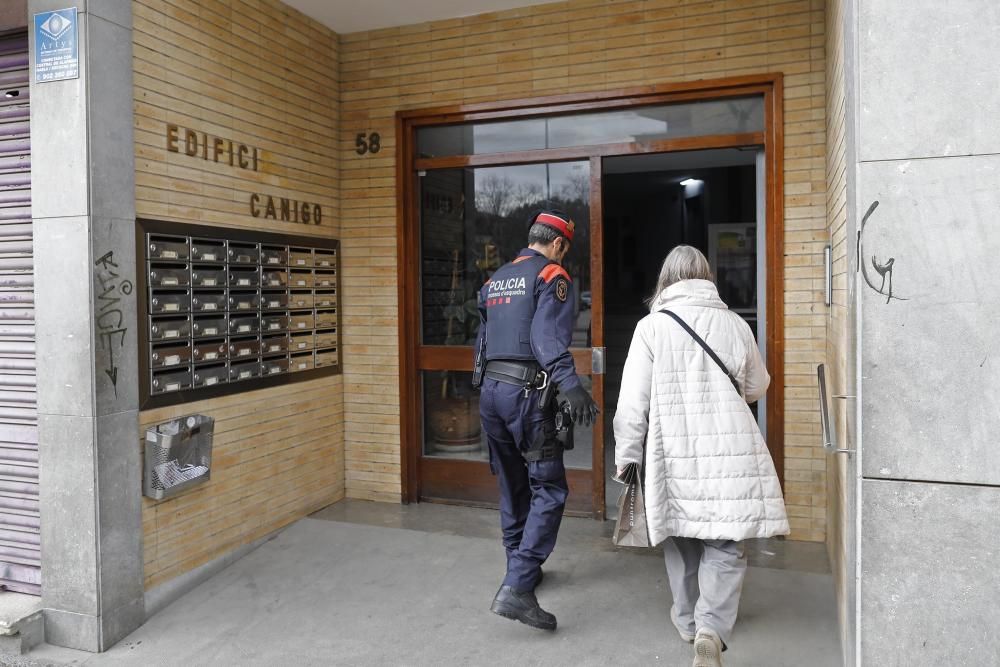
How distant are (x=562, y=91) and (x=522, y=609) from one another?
10.9ft

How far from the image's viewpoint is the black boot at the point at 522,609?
3457 mm

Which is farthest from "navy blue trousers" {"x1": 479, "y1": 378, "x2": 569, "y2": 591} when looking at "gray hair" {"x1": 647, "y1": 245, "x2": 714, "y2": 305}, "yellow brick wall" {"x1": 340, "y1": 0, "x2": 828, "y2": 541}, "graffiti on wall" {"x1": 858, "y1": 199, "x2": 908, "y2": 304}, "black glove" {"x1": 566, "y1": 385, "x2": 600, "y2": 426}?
"yellow brick wall" {"x1": 340, "y1": 0, "x2": 828, "y2": 541}

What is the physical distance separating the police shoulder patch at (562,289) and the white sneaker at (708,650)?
5.27 ft

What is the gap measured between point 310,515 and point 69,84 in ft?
10.2

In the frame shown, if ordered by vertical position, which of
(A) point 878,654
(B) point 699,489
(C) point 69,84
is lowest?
(A) point 878,654

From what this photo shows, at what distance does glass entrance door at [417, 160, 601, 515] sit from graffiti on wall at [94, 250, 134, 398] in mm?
2370

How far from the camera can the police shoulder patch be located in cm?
353

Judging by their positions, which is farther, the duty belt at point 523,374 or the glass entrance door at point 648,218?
the glass entrance door at point 648,218

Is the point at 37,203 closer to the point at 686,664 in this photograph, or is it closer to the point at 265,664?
the point at 265,664

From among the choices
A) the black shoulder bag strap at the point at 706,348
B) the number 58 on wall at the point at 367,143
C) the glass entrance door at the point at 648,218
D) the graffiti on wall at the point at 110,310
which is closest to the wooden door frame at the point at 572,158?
the number 58 on wall at the point at 367,143

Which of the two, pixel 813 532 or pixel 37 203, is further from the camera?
pixel 813 532

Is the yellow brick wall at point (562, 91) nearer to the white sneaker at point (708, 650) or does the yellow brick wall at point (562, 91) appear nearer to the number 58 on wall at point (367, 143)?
the number 58 on wall at point (367, 143)

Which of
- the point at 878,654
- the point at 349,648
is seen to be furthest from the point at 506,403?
the point at 878,654

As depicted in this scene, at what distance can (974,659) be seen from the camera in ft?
7.18
